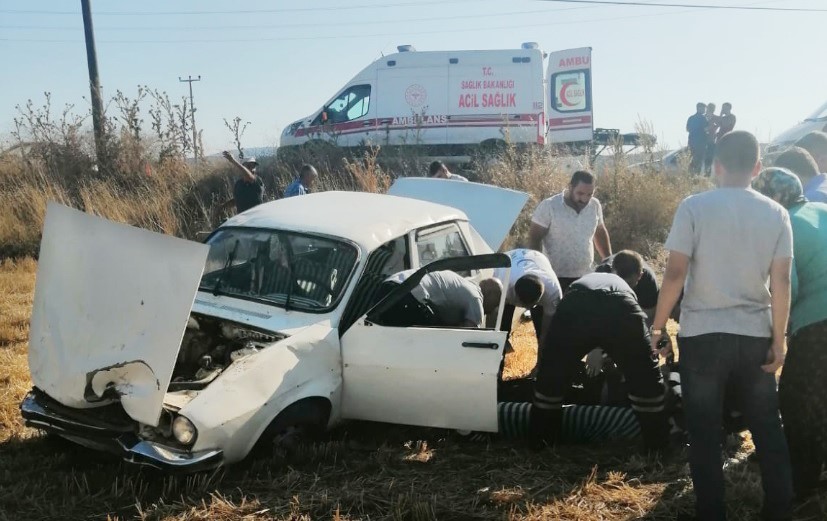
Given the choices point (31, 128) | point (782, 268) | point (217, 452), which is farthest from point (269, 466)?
point (31, 128)

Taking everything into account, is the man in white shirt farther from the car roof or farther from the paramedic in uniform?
the car roof

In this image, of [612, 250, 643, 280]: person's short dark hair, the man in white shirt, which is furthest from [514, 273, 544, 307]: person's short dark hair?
the man in white shirt

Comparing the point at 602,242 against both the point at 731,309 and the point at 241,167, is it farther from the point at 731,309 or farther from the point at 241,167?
the point at 241,167

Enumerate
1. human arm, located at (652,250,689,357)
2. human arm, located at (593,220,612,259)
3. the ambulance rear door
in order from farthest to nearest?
the ambulance rear door
human arm, located at (593,220,612,259)
human arm, located at (652,250,689,357)

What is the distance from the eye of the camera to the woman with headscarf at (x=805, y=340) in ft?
11.0

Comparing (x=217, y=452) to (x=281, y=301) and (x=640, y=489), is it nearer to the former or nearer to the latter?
(x=281, y=301)

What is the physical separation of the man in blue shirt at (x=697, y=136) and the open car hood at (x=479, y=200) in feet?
26.0

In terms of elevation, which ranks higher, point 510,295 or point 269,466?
point 510,295

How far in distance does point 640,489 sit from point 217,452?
221 centimetres

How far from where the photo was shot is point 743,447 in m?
4.44

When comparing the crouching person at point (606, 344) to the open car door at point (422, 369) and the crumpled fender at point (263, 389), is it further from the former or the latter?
the crumpled fender at point (263, 389)

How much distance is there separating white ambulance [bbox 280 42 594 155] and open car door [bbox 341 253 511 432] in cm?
1248

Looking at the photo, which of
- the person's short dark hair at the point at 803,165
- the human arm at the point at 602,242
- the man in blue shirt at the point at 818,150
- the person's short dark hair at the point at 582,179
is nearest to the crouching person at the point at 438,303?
the person's short dark hair at the point at 582,179

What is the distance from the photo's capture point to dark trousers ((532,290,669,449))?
393 centimetres
